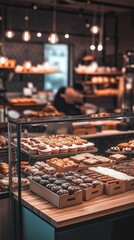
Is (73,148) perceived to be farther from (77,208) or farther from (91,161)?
(77,208)

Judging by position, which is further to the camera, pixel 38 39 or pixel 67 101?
pixel 38 39

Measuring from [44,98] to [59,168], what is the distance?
219 inches

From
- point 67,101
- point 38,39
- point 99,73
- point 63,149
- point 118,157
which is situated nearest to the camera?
point 63,149

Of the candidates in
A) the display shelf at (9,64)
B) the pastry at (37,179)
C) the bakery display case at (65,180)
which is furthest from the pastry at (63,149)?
the display shelf at (9,64)

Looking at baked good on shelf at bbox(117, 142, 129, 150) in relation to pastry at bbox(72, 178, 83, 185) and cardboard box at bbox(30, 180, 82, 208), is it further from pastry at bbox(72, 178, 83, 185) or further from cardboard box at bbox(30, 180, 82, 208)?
cardboard box at bbox(30, 180, 82, 208)

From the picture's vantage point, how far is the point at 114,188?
121 inches

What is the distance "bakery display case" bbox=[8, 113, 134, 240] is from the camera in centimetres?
275

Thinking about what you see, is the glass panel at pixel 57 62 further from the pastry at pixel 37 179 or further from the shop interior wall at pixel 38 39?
the pastry at pixel 37 179

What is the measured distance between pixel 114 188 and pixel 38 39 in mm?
6705

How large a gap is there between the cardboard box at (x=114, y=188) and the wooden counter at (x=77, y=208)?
0.04m

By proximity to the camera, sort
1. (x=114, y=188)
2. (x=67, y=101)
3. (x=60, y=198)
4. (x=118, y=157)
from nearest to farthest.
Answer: (x=60, y=198) → (x=114, y=188) → (x=118, y=157) → (x=67, y=101)

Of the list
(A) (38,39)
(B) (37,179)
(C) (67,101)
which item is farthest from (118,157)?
(A) (38,39)

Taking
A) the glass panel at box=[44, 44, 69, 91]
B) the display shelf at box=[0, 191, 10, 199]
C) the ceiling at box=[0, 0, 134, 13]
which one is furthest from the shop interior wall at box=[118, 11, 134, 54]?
the display shelf at box=[0, 191, 10, 199]

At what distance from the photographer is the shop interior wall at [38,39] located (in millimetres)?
8844
